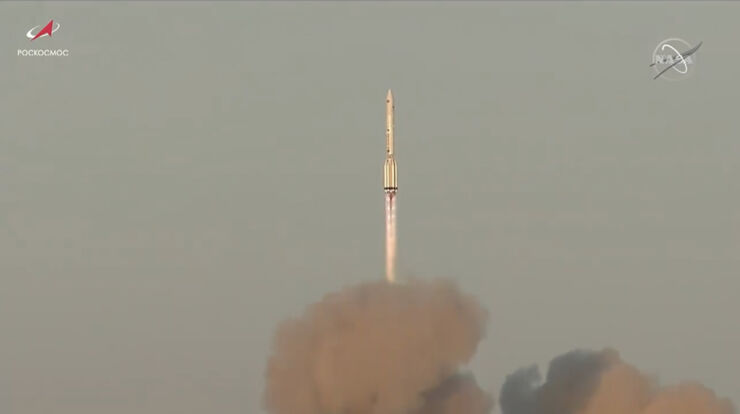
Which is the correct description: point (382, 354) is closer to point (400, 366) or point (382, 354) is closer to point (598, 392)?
Answer: point (400, 366)

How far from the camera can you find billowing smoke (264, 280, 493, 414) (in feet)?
325

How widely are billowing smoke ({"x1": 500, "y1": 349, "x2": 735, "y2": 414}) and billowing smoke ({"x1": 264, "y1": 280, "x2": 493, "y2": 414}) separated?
341cm

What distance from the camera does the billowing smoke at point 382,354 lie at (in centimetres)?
9919

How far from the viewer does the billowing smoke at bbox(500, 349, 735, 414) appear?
101m

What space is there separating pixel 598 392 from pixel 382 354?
428 inches

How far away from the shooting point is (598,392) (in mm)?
101812

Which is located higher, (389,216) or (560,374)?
(389,216)

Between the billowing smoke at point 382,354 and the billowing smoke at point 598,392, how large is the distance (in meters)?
3.41

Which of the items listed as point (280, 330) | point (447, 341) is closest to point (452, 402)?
point (447, 341)

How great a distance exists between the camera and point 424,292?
331 feet

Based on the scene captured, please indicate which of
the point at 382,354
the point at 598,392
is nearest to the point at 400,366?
the point at 382,354

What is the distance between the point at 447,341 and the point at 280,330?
322 inches

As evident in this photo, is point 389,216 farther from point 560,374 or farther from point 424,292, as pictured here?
point 560,374

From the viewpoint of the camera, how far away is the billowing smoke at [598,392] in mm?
101250
